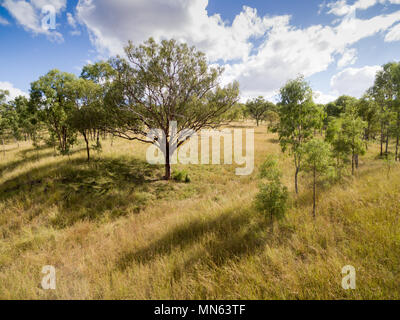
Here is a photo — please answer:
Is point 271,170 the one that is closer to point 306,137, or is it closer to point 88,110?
point 306,137

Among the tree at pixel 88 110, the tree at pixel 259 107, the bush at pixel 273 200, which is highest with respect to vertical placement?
the tree at pixel 259 107

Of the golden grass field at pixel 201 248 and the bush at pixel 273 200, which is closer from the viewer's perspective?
the golden grass field at pixel 201 248

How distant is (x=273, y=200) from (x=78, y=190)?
11925 mm

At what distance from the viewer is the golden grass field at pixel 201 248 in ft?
9.29

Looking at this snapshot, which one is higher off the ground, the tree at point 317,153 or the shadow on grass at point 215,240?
the tree at point 317,153

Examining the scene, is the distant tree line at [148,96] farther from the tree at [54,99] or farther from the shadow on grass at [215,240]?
the shadow on grass at [215,240]

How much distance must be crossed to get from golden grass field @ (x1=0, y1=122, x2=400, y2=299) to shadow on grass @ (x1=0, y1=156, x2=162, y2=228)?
0.09 m

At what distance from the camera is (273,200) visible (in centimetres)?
491

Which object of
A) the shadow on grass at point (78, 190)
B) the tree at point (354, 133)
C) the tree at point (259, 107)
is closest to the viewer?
the shadow on grass at point (78, 190)

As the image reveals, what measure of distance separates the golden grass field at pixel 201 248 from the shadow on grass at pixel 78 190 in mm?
91

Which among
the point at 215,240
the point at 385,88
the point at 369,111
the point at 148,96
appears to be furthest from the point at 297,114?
the point at 385,88

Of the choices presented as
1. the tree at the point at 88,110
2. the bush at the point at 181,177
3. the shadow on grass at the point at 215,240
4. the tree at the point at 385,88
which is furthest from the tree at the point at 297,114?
the tree at the point at 385,88
